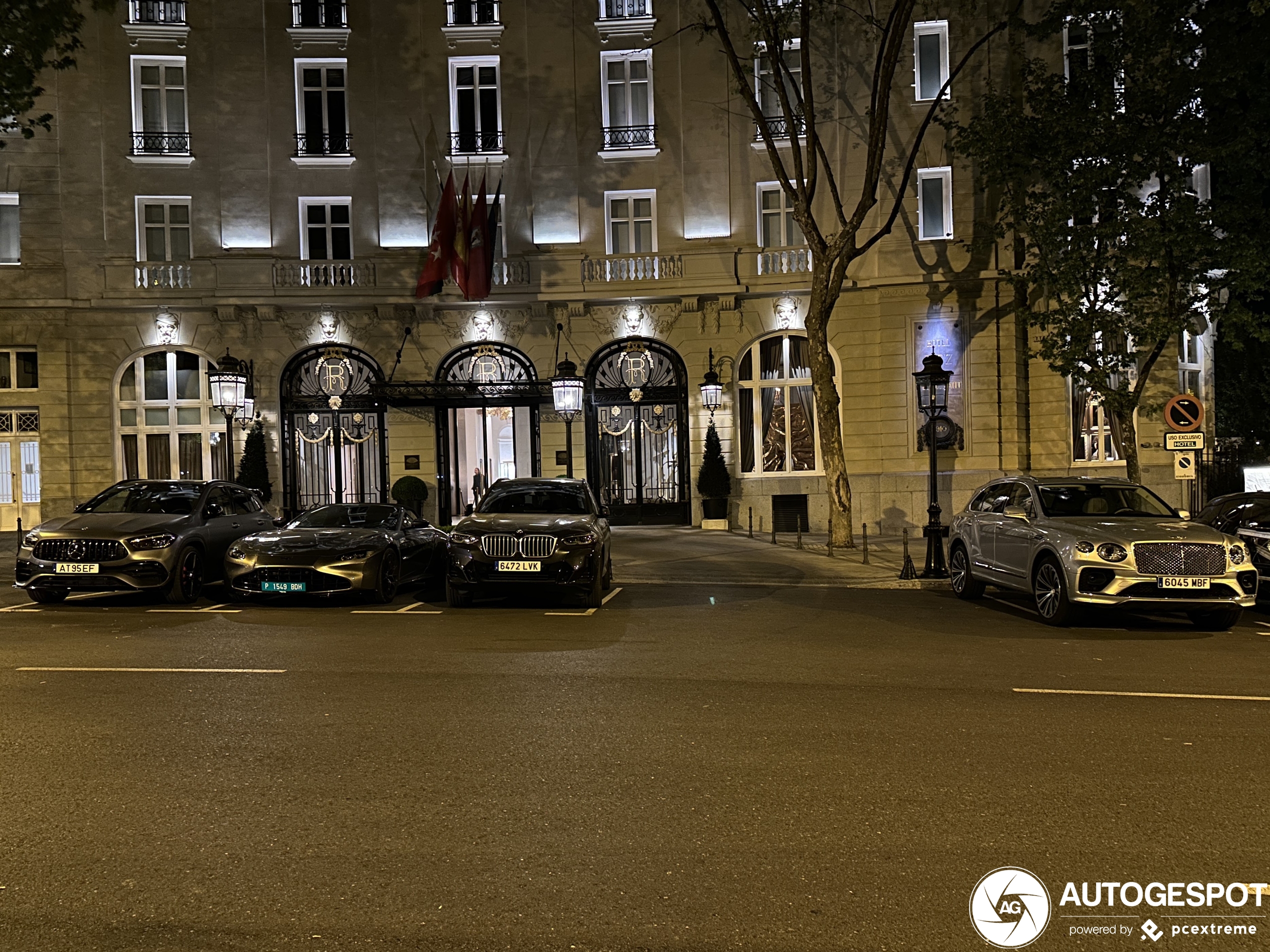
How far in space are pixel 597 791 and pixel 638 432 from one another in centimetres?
2279

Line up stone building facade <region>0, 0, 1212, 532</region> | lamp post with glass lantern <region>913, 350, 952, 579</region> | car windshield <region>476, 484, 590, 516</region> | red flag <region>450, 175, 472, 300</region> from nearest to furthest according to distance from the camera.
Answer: car windshield <region>476, 484, 590, 516</region> < lamp post with glass lantern <region>913, 350, 952, 579</region> < red flag <region>450, 175, 472, 300</region> < stone building facade <region>0, 0, 1212, 532</region>

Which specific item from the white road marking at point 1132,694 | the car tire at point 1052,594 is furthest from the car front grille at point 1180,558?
the white road marking at point 1132,694

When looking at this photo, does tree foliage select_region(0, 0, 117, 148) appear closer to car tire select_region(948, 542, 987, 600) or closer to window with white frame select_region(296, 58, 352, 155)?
window with white frame select_region(296, 58, 352, 155)

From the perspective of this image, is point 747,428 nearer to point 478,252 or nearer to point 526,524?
point 478,252

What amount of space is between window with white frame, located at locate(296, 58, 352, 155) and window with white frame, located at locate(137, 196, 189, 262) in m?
3.65

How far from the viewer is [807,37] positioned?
18.3 m

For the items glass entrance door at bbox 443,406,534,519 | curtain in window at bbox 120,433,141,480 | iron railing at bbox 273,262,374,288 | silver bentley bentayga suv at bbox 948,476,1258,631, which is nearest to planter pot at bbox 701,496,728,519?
glass entrance door at bbox 443,406,534,519

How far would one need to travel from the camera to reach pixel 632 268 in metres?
27.0

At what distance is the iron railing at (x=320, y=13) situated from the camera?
27.2 metres

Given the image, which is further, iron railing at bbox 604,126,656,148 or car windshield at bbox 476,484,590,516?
iron railing at bbox 604,126,656,148

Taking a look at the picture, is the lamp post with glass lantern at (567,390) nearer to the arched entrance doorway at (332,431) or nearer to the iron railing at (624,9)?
the arched entrance doorway at (332,431)

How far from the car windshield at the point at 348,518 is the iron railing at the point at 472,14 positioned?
57.7 feet

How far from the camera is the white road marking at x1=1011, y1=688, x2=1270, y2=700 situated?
25.3 feet

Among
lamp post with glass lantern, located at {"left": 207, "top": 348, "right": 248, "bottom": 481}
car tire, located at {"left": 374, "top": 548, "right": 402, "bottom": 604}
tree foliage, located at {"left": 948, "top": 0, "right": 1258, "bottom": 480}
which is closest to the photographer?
car tire, located at {"left": 374, "top": 548, "right": 402, "bottom": 604}
